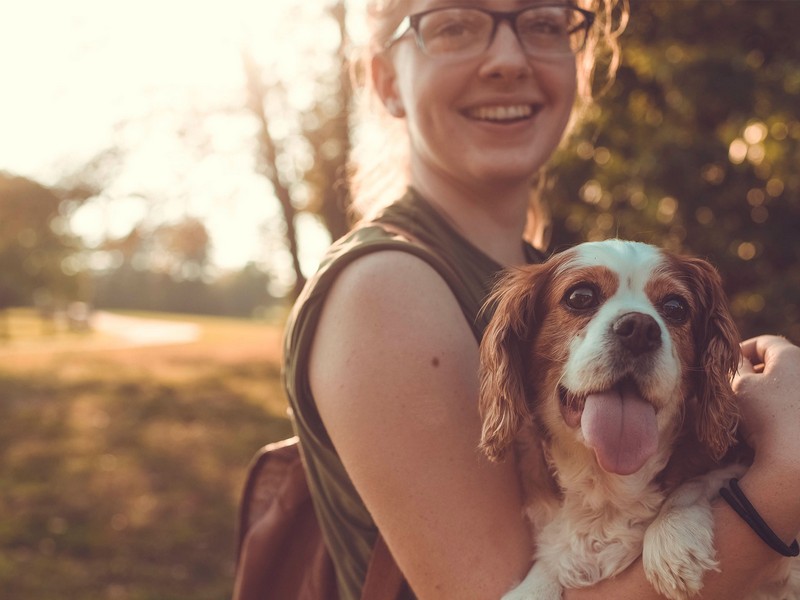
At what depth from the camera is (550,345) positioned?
234 centimetres

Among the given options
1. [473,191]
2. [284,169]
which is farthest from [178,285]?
[473,191]

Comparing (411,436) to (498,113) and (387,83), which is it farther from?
(387,83)

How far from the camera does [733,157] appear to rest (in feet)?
23.4

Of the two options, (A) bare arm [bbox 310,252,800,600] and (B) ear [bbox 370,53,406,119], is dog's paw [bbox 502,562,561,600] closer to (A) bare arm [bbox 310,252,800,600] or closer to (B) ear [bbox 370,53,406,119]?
(A) bare arm [bbox 310,252,800,600]

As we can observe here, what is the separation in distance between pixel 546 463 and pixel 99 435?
36.5 ft

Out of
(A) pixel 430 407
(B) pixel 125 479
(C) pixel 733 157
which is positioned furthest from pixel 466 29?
(B) pixel 125 479

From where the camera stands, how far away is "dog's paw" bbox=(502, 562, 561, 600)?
198 cm

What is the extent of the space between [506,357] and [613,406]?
0.97ft

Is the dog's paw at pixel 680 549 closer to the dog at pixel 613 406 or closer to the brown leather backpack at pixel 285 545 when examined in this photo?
the dog at pixel 613 406

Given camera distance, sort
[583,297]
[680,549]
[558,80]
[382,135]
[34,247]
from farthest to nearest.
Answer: [34,247] → [382,135] → [558,80] → [583,297] → [680,549]

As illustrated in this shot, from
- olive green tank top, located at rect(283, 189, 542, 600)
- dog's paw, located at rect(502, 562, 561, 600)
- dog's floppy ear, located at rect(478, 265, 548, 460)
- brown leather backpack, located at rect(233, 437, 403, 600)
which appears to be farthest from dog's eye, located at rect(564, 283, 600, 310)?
brown leather backpack, located at rect(233, 437, 403, 600)

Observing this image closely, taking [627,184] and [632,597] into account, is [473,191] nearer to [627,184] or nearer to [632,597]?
[632,597]

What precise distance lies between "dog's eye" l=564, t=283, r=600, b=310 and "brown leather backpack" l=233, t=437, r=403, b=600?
92 cm

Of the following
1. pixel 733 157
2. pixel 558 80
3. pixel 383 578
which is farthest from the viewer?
pixel 733 157
